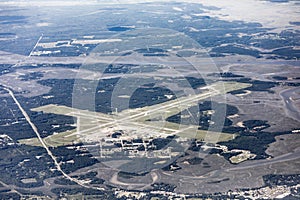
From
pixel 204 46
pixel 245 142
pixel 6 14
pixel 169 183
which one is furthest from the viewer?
pixel 6 14

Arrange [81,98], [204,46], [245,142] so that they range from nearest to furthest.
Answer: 1. [245,142]
2. [81,98]
3. [204,46]

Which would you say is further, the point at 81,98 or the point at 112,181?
the point at 81,98

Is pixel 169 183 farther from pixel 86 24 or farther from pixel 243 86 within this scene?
pixel 86 24

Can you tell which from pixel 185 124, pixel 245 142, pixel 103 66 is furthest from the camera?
pixel 103 66

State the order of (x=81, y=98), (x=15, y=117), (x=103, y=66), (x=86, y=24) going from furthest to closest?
(x=86, y=24) < (x=103, y=66) < (x=81, y=98) < (x=15, y=117)

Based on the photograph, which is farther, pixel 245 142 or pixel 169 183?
pixel 245 142

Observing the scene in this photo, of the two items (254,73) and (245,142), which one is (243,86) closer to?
(254,73)

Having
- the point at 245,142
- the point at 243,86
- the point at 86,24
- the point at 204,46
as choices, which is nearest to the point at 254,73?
the point at 243,86

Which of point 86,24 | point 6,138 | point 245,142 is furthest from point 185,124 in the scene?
point 86,24

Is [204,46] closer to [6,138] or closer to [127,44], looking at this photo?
[127,44]
